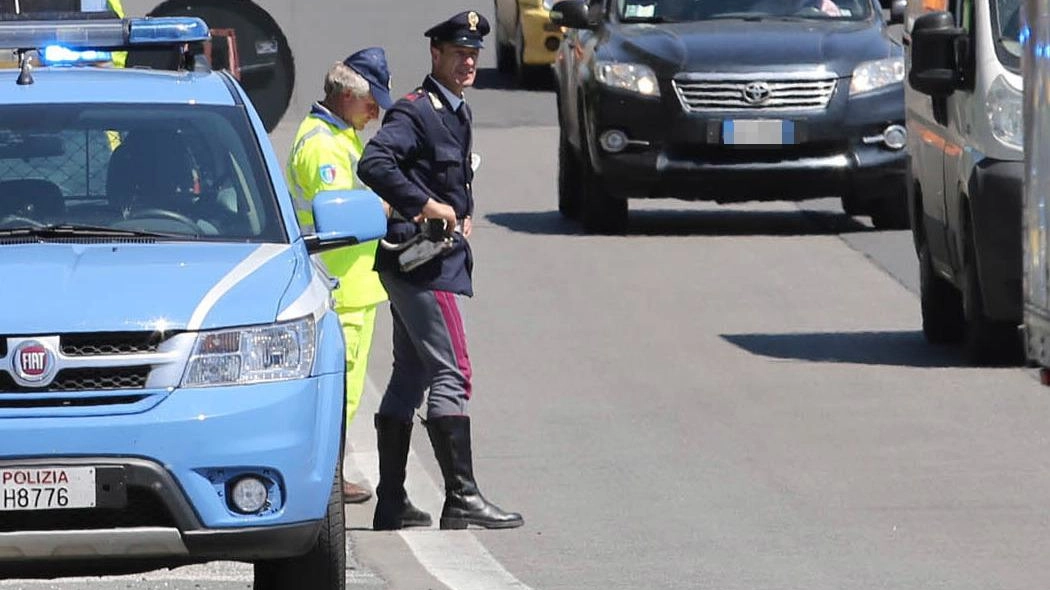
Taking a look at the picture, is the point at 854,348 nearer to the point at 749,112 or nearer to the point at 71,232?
the point at 749,112

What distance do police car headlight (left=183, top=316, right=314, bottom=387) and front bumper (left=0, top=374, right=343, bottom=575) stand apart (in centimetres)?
3

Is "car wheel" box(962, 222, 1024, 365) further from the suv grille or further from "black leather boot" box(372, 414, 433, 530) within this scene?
the suv grille

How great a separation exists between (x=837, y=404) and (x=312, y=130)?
3173mm

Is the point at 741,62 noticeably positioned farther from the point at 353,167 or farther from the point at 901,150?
the point at 353,167

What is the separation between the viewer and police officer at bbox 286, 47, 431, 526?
11.2 m

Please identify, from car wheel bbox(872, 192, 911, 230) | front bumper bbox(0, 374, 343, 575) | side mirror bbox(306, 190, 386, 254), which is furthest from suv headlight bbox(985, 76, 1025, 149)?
front bumper bbox(0, 374, 343, 575)

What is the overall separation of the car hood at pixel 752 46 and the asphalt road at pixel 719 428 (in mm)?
1210

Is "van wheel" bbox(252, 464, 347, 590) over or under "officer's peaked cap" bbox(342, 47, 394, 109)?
under

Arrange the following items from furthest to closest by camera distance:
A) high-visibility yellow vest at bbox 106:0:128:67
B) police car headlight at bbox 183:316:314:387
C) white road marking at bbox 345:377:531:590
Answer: high-visibility yellow vest at bbox 106:0:128:67, white road marking at bbox 345:377:531:590, police car headlight at bbox 183:316:314:387

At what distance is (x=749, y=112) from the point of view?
62.4ft

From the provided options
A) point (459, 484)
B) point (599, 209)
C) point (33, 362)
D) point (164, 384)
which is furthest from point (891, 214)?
point (33, 362)

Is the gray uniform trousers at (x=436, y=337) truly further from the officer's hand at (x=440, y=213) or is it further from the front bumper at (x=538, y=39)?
the front bumper at (x=538, y=39)

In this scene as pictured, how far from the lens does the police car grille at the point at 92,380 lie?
763 cm

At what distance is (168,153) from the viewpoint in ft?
29.3
